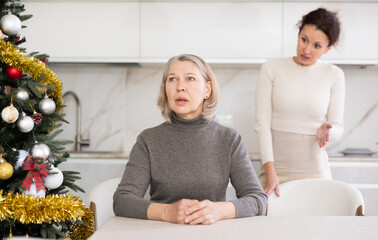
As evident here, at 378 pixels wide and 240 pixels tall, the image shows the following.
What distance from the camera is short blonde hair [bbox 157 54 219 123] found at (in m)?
1.46

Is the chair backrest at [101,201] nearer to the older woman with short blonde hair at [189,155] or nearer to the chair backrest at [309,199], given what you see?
the older woman with short blonde hair at [189,155]

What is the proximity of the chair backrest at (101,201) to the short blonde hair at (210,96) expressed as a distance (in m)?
0.39

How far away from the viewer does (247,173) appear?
4.44ft

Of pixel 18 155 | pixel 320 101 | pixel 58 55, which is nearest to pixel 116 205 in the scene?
pixel 18 155

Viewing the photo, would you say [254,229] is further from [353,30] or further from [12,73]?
[353,30]

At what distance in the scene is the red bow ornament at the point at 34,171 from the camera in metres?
1.21

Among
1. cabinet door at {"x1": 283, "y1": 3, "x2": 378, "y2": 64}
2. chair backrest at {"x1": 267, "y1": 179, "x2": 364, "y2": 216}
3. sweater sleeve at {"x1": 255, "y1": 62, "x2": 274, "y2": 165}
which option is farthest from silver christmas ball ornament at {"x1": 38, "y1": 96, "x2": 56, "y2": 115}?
cabinet door at {"x1": 283, "y1": 3, "x2": 378, "y2": 64}

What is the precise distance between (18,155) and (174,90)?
56 centimetres

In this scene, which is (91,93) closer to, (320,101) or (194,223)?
(320,101)

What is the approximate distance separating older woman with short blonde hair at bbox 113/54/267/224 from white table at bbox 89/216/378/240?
0.56ft

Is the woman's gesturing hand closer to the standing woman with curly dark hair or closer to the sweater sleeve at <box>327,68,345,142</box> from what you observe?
the standing woman with curly dark hair

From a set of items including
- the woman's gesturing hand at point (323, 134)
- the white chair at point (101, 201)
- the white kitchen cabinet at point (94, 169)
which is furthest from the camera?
the white kitchen cabinet at point (94, 169)

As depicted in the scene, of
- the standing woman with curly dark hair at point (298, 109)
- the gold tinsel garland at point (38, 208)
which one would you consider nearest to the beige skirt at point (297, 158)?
the standing woman with curly dark hair at point (298, 109)

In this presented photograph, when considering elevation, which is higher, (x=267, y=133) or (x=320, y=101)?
(x=320, y=101)
